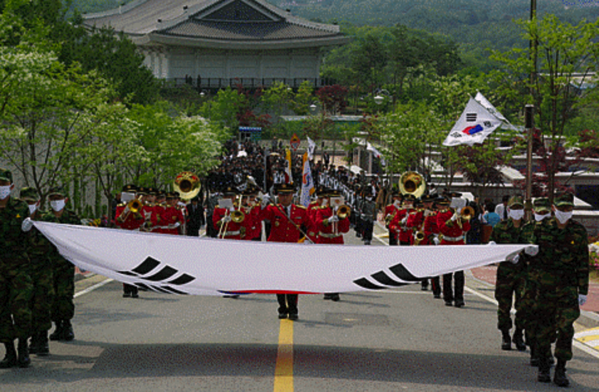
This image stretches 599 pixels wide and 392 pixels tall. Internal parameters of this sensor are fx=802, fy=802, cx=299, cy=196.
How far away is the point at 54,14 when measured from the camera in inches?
1240

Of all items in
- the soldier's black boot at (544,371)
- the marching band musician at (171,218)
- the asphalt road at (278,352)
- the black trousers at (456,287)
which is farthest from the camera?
the marching band musician at (171,218)

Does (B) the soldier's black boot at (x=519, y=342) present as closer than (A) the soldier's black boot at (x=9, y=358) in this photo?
No

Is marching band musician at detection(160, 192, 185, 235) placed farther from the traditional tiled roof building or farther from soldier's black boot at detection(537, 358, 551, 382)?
the traditional tiled roof building

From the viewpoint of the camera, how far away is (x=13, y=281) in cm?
915

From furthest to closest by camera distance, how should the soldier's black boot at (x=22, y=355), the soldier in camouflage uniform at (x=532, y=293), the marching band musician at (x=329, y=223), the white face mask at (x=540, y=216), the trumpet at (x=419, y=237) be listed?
the trumpet at (x=419, y=237) → the marching band musician at (x=329, y=223) → the white face mask at (x=540, y=216) → the soldier in camouflage uniform at (x=532, y=293) → the soldier's black boot at (x=22, y=355)

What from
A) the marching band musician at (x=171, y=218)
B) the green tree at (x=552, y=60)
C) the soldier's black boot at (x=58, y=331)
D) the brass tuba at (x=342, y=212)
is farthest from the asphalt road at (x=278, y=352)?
the green tree at (x=552, y=60)

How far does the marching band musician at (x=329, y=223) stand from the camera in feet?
47.7

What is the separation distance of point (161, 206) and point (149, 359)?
8013mm

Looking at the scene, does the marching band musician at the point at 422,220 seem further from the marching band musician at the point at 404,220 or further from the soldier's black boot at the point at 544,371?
the soldier's black boot at the point at 544,371

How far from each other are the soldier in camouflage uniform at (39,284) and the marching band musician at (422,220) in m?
8.31

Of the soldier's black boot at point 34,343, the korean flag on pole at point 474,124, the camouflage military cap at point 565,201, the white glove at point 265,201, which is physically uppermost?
the korean flag on pole at point 474,124

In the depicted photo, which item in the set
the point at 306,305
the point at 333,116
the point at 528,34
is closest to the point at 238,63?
the point at 333,116

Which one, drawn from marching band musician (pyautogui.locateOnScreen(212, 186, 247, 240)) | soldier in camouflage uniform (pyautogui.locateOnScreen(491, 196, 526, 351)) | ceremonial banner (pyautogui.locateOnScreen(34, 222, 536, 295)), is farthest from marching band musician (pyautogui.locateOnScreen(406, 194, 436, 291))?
ceremonial banner (pyautogui.locateOnScreen(34, 222, 536, 295))

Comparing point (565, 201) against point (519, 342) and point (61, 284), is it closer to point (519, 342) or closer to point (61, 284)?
point (519, 342)
